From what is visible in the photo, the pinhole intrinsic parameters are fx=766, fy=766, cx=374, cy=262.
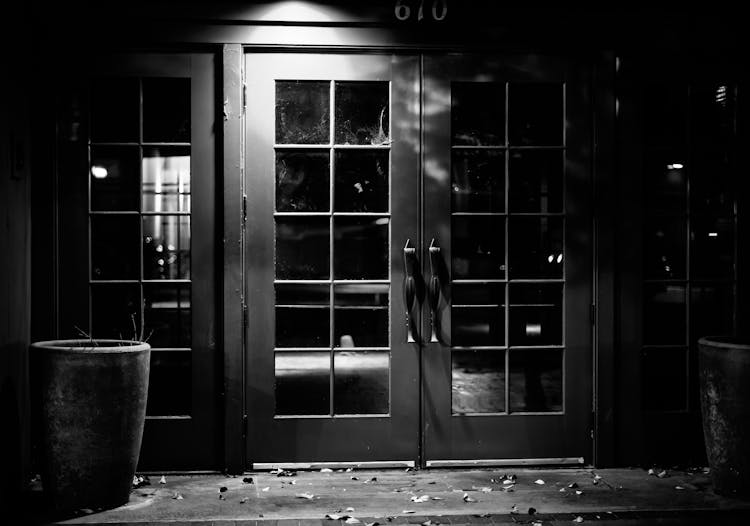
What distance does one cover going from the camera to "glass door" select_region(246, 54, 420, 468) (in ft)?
17.4

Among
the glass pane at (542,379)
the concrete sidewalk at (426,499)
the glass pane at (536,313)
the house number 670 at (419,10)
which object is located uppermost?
the house number 670 at (419,10)

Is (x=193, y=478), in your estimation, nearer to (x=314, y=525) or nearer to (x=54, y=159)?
(x=314, y=525)

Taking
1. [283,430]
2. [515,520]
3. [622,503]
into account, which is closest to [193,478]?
[283,430]

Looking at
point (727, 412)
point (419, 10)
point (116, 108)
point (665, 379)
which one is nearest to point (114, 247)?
point (116, 108)

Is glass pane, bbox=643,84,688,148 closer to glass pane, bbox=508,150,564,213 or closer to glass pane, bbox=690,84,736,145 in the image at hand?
glass pane, bbox=690,84,736,145

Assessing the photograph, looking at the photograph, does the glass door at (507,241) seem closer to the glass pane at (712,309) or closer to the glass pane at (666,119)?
the glass pane at (666,119)

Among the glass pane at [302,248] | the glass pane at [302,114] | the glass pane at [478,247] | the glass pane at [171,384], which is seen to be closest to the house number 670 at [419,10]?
the glass pane at [302,114]

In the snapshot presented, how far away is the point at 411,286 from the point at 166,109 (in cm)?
210

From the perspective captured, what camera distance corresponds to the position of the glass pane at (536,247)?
18.0 ft

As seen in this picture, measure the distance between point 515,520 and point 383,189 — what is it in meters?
2.36

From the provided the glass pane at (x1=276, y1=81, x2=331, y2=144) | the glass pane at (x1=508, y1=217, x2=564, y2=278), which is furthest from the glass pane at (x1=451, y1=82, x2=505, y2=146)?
the glass pane at (x1=276, y1=81, x2=331, y2=144)

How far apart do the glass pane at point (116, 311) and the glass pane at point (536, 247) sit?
8.71ft

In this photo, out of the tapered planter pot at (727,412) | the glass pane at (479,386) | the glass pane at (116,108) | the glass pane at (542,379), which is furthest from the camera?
the glass pane at (479,386)

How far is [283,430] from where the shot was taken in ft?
17.5
